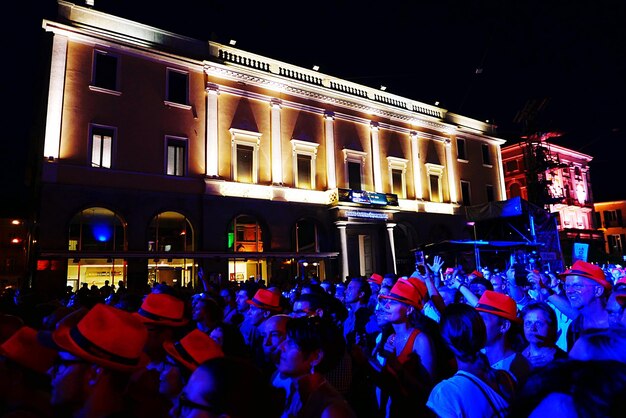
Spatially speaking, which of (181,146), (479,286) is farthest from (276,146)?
(479,286)

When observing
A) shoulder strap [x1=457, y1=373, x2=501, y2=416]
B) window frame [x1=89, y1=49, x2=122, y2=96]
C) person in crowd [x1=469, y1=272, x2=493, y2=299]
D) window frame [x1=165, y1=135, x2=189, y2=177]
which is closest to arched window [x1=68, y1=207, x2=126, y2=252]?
window frame [x1=165, y1=135, x2=189, y2=177]

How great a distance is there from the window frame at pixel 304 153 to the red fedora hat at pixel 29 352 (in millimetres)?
21448

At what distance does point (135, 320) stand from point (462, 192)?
32267mm

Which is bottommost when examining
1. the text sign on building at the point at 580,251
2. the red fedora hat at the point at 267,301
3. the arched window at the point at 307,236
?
the red fedora hat at the point at 267,301

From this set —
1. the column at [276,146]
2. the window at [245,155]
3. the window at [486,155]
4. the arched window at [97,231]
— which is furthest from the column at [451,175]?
the arched window at [97,231]

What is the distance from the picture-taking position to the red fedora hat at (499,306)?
3.42 meters

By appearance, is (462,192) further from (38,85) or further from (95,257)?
(38,85)

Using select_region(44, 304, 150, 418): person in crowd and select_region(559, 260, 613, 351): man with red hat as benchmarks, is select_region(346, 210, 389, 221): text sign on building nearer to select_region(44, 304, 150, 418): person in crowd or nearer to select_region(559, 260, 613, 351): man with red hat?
select_region(559, 260, 613, 351): man with red hat

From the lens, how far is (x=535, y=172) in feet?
120

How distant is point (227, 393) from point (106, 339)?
0.91 metres

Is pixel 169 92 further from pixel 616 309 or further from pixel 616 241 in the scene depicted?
pixel 616 241

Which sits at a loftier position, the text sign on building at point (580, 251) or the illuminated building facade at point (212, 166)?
the illuminated building facade at point (212, 166)

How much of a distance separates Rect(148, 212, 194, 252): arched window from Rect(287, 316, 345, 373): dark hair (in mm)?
17707

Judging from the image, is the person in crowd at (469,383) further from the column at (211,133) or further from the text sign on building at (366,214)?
the text sign on building at (366,214)
